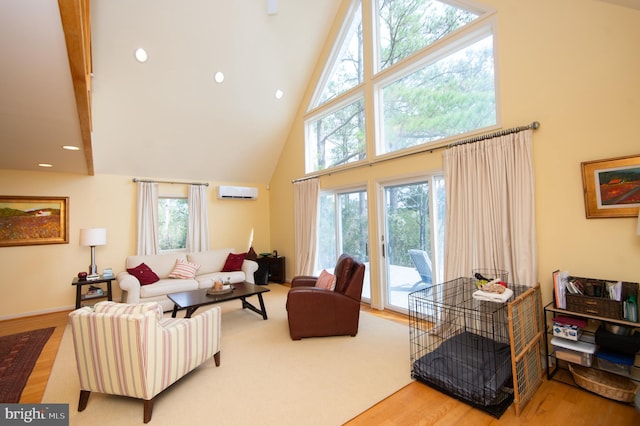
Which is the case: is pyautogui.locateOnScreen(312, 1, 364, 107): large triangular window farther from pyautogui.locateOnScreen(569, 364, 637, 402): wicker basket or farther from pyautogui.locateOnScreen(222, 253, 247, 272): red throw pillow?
pyautogui.locateOnScreen(569, 364, 637, 402): wicker basket

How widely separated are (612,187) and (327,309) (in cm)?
289

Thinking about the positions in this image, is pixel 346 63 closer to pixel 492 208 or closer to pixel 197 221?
pixel 492 208

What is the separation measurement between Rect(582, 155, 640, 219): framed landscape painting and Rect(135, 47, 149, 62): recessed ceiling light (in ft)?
17.5

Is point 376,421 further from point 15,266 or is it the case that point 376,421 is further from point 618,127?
point 15,266

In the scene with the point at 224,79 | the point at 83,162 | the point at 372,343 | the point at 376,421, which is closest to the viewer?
the point at 376,421

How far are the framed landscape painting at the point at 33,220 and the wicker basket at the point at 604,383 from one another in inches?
274

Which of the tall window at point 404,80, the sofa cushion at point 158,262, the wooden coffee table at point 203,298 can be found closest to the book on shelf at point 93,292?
the sofa cushion at point 158,262

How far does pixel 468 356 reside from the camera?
2455 millimetres

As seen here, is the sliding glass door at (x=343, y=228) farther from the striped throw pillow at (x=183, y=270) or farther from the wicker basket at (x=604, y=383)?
the wicker basket at (x=604, y=383)

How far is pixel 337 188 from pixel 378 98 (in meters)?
1.66

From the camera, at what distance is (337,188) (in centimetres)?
518

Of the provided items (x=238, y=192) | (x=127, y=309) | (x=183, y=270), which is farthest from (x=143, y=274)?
(x=127, y=309)

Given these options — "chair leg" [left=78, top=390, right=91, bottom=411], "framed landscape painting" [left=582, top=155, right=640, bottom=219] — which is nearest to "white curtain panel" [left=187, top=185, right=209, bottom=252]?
"chair leg" [left=78, top=390, right=91, bottom=411]

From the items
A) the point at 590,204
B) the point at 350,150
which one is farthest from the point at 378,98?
the point at 590,204
